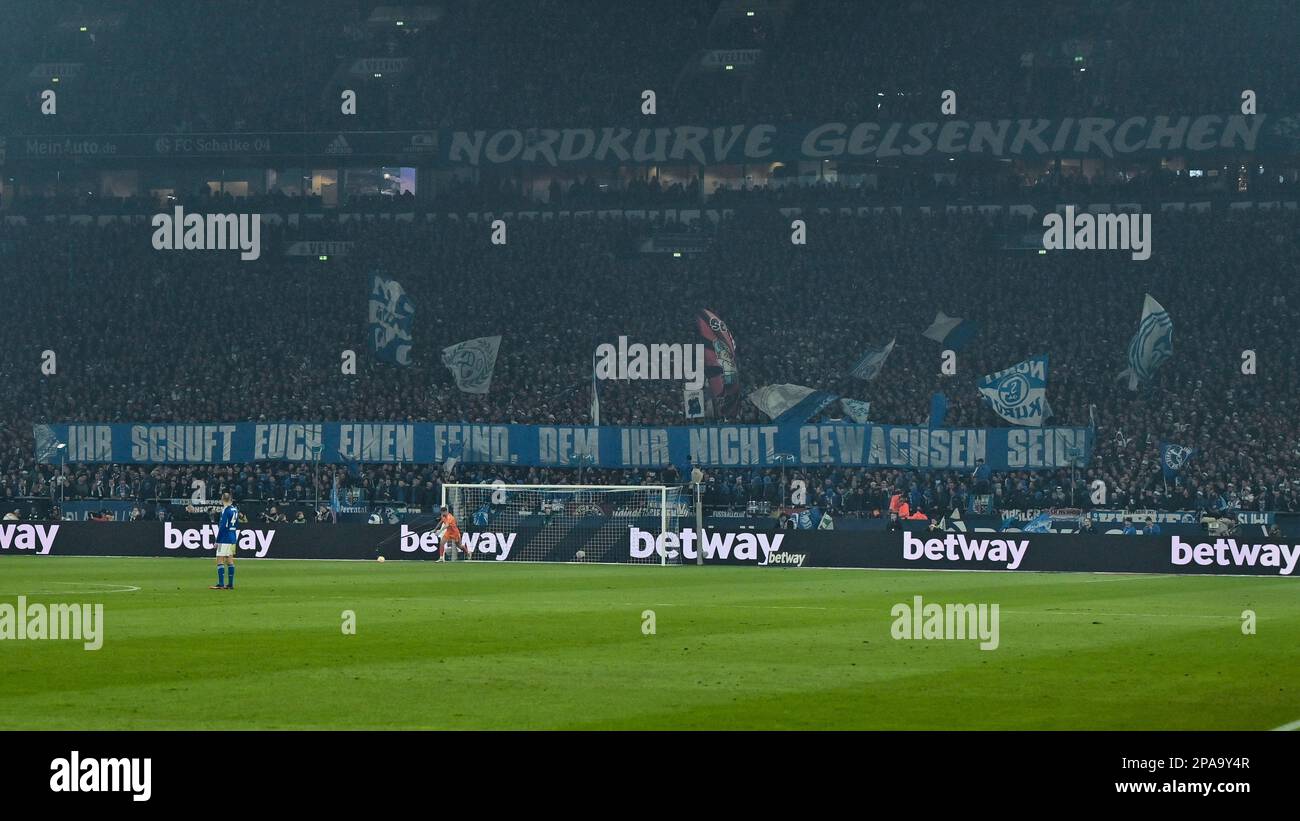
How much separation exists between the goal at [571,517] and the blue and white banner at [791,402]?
5214 millimetres

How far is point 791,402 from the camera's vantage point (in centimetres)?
5650

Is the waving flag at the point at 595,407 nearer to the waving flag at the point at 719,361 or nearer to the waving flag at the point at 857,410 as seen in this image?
the waving flag at the point at 719,361

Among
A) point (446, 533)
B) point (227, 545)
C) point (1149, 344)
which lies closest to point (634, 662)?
point (227, 545)

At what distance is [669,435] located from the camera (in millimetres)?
55219

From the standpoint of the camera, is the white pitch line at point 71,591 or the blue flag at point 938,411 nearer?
the white pitch line at point 71,591

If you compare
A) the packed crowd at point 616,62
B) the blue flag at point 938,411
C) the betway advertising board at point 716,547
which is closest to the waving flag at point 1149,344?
the blue flag at point 938,411

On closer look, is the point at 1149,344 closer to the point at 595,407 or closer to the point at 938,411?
the point at 938,411

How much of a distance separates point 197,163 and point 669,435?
34.7 m

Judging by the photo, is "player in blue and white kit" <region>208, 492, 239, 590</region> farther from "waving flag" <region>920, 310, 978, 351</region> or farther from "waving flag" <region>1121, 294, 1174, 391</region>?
"waving flag" <region>920, 310, 978, 351</region>

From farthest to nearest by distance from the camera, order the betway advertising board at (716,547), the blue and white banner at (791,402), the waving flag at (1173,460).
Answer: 1. the blue and white banner at (791,402)
2. the waving flag at (1173,460)
3. the betway advertising board at (716,547)

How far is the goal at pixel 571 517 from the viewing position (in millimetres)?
47938
